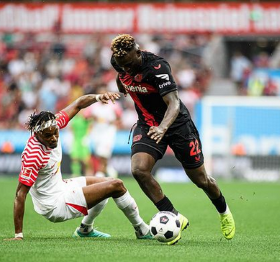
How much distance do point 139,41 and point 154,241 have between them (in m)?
17.6

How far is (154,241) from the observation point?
797cm

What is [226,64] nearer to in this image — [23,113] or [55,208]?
[23,113]

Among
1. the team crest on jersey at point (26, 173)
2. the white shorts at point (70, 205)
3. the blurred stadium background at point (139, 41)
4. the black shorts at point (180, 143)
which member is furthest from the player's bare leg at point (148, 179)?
the blurred stadium background at point (139, 41)

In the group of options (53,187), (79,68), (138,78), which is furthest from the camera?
(79,68)

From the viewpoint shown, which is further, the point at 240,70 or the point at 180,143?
the point at 240,70

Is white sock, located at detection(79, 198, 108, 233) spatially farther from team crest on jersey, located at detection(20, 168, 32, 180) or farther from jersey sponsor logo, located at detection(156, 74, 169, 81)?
jersey sponsor logo, located at detection(156, 74, 169, 81)

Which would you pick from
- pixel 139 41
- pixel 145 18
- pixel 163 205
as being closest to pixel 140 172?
pixel 163 205

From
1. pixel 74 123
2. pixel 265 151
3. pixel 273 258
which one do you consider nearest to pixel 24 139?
pixel 74 123

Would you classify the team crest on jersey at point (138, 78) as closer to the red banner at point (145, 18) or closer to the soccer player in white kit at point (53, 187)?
the soccer player in white kit at point (53, 187)

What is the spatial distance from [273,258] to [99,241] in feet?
6.86

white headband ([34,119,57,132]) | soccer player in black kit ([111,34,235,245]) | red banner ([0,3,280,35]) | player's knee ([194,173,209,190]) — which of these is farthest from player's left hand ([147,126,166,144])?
red banner ([0,3,280,35])

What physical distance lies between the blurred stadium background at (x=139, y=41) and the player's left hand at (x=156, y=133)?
1435cm

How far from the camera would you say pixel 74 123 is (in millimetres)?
19141

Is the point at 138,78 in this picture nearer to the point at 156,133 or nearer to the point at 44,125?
the point at 156,133
